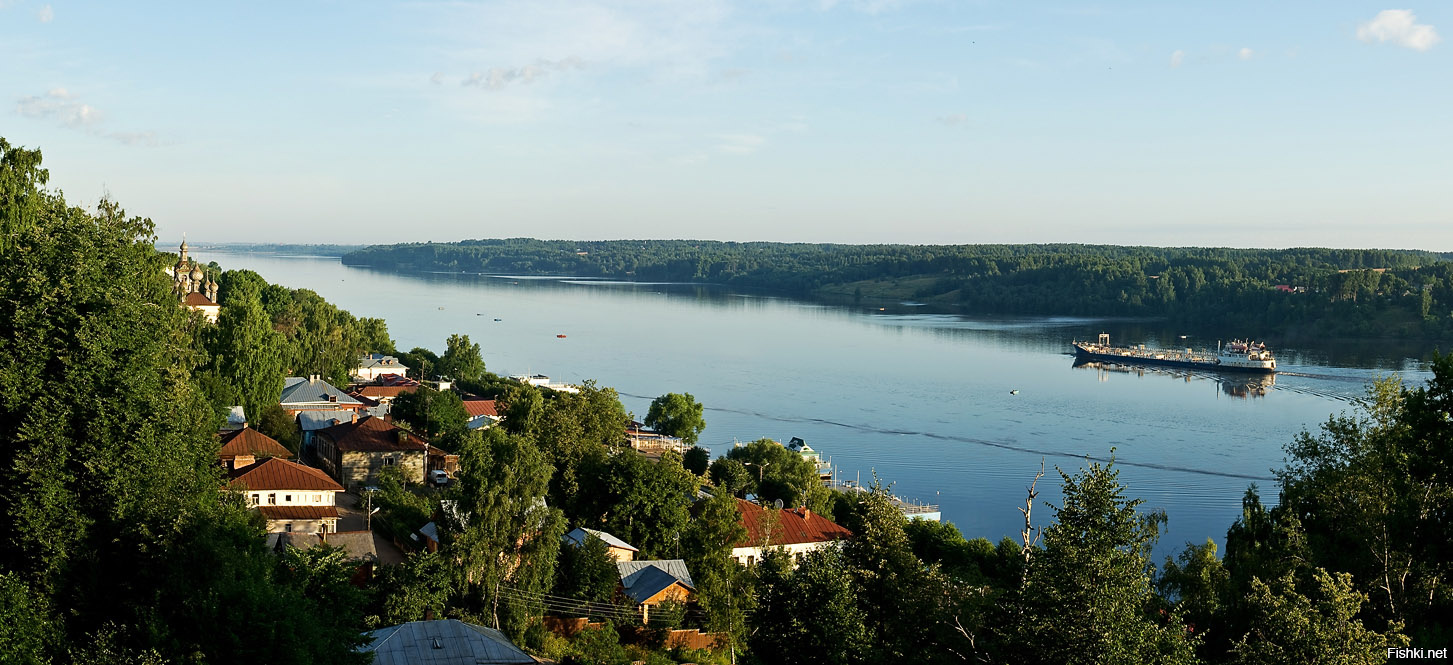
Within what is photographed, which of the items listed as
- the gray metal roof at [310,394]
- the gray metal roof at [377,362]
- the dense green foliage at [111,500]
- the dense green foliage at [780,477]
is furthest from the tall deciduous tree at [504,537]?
the gray metal roof at [377,362]

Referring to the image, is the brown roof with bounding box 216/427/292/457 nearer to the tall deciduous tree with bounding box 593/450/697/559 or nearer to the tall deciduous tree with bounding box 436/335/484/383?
the tall deciduous tree with bounding box 593/450/697/559

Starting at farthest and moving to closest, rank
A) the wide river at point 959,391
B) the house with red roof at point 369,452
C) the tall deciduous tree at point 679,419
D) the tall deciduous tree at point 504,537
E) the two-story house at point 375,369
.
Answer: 1. the two-story house at point 375,369
2. the tall deciduous tree at point 679,419
3. the wide river at point 959,391
4. the house with red roof at point 369,452
5. the tall deciduous tree at point 504,537

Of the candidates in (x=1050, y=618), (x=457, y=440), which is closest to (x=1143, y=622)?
(x=1050, y=618)

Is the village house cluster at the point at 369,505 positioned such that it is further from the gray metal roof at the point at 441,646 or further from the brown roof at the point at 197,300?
the brown roof at the point at 197,300

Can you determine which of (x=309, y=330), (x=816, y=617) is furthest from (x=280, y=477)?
(x=309, y=330)

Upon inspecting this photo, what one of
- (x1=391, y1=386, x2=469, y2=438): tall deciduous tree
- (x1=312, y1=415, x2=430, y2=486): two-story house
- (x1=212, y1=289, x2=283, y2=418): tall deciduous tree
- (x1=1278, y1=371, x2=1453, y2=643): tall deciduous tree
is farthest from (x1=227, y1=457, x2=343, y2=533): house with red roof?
(x1=1278, y1=371, x2=1453, y2=643): tall deciduous tree

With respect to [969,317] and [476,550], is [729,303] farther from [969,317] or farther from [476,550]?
[476,550]

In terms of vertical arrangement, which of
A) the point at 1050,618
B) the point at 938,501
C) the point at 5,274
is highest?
the point at 5,274
